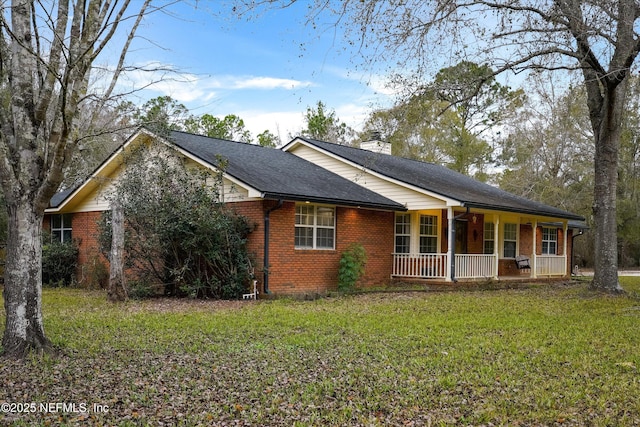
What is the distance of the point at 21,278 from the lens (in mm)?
7348

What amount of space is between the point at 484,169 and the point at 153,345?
1452 inches

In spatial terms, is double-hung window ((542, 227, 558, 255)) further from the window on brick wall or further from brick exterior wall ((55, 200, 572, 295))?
the window on brick wall

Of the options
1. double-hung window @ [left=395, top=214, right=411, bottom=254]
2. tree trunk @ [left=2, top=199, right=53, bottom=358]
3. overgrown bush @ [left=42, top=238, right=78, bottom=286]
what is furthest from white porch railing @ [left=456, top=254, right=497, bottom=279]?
tree trunk @ [left=2, top=199, right=53, bottom=358]

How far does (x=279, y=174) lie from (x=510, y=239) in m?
11.2

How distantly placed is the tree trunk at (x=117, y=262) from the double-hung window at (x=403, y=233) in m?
8.98

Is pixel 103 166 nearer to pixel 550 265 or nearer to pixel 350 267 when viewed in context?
pixel 350 267

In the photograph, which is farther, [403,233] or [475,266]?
[403,233]

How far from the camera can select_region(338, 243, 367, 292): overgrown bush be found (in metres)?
17.1

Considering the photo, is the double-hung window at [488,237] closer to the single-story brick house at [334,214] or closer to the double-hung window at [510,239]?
the single-story brick house at [334,214]

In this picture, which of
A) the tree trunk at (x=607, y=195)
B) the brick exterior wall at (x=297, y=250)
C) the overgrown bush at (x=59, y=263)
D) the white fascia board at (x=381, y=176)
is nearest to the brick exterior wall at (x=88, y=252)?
the brick exterior wall at (x=297, y=250)

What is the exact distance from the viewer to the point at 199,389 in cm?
629

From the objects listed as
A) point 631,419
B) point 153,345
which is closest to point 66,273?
point 153,345

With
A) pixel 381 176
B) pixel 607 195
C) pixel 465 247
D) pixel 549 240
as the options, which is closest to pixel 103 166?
pixel 381 176

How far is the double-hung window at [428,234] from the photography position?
20.5 metres
